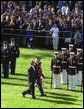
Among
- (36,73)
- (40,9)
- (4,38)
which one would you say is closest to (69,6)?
(40,9)

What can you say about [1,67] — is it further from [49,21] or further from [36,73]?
[49,21]

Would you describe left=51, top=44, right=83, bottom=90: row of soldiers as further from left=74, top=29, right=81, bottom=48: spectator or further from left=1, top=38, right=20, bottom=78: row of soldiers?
left=74, top=29, right=81, bottom=48: spectator

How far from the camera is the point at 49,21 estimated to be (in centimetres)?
3678

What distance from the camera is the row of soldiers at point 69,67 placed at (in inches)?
1041

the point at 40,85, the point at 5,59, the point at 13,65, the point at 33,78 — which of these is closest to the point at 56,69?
the point at 40,85

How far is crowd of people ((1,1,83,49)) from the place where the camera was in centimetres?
3691

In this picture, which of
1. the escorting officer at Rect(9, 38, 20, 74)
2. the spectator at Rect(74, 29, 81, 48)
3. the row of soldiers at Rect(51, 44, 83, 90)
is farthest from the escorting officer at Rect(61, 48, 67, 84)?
the spectator at Rect(74, 29, 81, 48)

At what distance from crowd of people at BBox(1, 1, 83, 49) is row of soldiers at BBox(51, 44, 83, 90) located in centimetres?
952

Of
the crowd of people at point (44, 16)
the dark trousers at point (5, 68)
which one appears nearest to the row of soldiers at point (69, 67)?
the dark trousers at point (5, 68)

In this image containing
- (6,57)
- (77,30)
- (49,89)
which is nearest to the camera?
(49,89)

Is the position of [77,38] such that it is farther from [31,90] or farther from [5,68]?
[31,90]

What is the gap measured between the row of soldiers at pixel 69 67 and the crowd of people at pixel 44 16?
952 cm

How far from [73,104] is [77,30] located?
522 inches

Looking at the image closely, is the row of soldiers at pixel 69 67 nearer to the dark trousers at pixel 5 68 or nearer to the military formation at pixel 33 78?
the military formation at pixel 33 78
